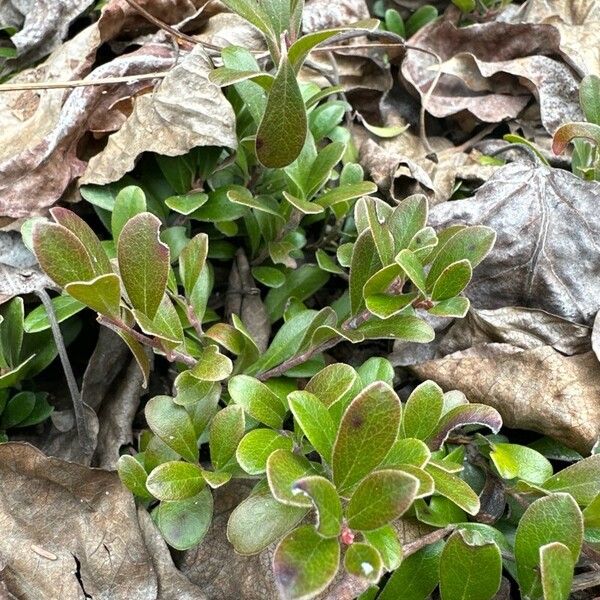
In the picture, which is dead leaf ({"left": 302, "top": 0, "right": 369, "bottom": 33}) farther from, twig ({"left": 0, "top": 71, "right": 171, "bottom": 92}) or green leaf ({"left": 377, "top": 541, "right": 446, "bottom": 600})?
green leaf ({"left": 377, "top": 541, "right": 446, "bottom": 600})

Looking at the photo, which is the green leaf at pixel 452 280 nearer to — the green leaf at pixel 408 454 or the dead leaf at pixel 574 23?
the green leaf at pixel 408 454

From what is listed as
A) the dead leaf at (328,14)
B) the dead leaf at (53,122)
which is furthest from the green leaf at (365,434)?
the dead leaf at (328,14)

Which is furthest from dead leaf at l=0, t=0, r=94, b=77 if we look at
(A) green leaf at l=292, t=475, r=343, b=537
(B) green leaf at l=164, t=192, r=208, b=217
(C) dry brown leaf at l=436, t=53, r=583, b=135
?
(A) green leaf at l=292, t=475, r=343, b=537

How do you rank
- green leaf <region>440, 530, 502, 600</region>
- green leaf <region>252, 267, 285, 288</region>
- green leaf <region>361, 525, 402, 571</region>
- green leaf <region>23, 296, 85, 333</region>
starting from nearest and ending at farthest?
green leaf <region>361, 525, 402, 571</region>, green leaf <region>440, 530, 502, 600</region>, green leaf <region>23, 296, 85, 333</region>, green leaf <region>252, 267, 285, 288</region>

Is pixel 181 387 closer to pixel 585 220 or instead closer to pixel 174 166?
pixel 174 166

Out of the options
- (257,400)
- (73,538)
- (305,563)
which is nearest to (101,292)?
(257,400)

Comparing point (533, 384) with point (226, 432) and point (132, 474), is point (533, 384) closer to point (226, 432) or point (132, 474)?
point (226, 432)

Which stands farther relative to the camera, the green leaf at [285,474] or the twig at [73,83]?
the twig at [73,83]

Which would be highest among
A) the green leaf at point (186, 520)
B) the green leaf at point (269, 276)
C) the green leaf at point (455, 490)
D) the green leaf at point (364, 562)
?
the green leaf at point (364, 562)
